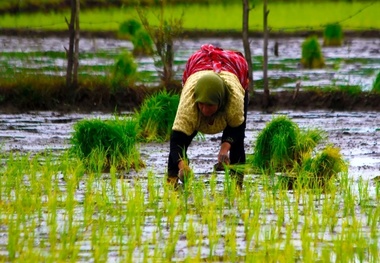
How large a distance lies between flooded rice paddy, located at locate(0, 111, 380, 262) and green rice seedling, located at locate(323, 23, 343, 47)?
17280 mm

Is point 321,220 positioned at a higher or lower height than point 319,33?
lower

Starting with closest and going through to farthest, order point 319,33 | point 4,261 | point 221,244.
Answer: point 4,261, point 221,244, point 319,33

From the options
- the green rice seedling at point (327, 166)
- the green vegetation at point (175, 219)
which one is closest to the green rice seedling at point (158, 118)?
the green vegetation at point (175, 219)

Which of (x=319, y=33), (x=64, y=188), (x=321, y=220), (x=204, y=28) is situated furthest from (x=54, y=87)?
(x=319, y=33)

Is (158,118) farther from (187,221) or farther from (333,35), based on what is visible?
(333,35)

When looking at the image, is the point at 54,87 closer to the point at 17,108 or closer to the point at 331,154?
the point at 17,108

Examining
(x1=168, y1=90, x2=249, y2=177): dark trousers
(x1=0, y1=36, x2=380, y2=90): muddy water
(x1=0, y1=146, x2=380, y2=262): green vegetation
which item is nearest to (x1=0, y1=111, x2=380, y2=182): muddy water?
(x1=168, y1=90, x2=249, y2=177): dark trousers

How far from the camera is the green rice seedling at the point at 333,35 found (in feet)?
88.5

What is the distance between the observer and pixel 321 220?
7.25 metres

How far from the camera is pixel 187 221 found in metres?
7.25

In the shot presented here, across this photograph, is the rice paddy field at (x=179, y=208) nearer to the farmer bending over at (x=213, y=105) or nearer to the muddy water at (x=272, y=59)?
the farmer bending over at (x=213, y=105)

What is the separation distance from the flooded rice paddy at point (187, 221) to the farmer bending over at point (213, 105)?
259 mm

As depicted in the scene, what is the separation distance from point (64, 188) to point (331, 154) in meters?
2.04

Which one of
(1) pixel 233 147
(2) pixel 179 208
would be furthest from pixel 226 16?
(2) pixel 179 208
